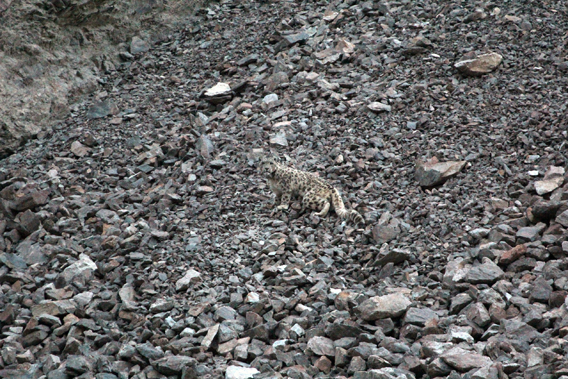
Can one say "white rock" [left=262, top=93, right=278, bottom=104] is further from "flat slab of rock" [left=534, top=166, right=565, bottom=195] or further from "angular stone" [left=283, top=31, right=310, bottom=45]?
"flat slab of rock" [left=534, top=166, right=565, bottom=195]

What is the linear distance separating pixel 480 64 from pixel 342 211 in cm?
494

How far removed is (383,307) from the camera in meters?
7.66

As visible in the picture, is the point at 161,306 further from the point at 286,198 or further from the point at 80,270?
the point at 286,198

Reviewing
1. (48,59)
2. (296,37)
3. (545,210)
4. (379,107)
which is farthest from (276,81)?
(545,210)

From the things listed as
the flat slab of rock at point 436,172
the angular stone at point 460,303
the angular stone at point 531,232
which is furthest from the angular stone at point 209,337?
the flat slab of rock at point 436,172

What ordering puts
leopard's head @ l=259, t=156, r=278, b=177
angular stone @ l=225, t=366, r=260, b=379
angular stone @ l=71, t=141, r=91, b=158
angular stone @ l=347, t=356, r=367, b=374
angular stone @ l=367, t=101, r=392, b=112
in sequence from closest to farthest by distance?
angular stone @ l=347, t=356, r=367, b=374 < angular stone @ l=225, t=366, r=260, b=379 < leopard's head @ l=259, t=156, r=278, b=177 < angular stone @ l=367, t=101, r=392, b=112 < angular stone @ l=71, t=141, r=91, b=158

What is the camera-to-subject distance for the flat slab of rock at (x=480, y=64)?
498 inches

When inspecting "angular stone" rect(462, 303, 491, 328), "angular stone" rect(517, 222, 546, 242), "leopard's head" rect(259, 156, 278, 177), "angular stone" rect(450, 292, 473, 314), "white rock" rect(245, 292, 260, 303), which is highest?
"leopard's head" rect(259, 156, 278, 177)

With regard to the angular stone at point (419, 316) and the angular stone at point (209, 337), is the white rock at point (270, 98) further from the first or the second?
the angular stone at point (419, 316)

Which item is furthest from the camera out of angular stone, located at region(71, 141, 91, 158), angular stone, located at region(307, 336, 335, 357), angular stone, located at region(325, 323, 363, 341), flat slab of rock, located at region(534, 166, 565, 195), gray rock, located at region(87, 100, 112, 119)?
gray rock, located at region(87, 100, 112, 119)

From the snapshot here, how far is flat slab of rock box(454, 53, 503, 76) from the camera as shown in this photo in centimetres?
1266

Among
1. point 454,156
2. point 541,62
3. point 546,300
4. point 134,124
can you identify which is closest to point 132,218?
point 134,124

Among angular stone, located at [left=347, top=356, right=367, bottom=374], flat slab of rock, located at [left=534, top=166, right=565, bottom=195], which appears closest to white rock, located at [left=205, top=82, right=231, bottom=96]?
flat slab of rock, located at [left=534, top=166, right=565, bottom=195]

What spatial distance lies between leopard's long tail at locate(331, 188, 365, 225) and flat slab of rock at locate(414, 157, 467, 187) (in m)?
1.32
